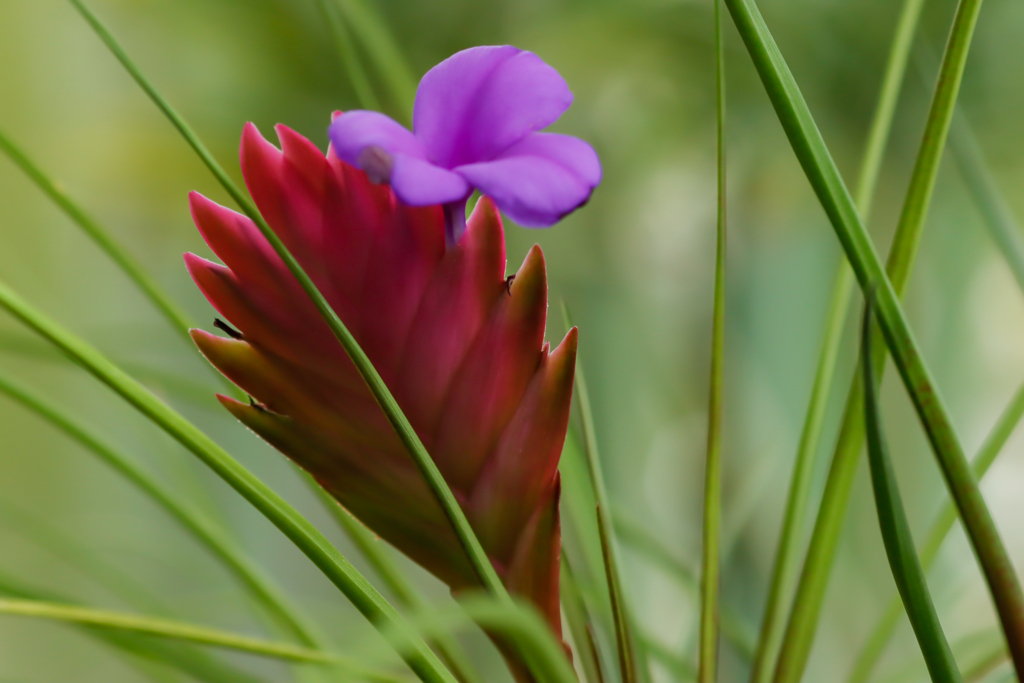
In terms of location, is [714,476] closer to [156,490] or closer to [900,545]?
[900,545]

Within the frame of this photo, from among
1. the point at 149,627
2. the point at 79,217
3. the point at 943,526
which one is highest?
the point at 79,217

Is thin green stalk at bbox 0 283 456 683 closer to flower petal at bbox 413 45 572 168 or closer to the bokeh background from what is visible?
flower petal at bbox 413 45 572 168

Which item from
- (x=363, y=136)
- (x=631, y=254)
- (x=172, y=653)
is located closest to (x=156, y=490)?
(x=172, y=653)

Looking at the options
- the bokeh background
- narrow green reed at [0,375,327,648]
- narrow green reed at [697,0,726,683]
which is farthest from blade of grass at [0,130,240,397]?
the bokeh background

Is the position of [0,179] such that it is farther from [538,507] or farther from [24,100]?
[538,507]

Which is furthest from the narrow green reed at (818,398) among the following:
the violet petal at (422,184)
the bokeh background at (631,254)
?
the bokeh background at (631,254)

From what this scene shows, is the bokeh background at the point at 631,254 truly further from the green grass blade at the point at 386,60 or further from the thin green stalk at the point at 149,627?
the thin green stalk at the point at 149,627
